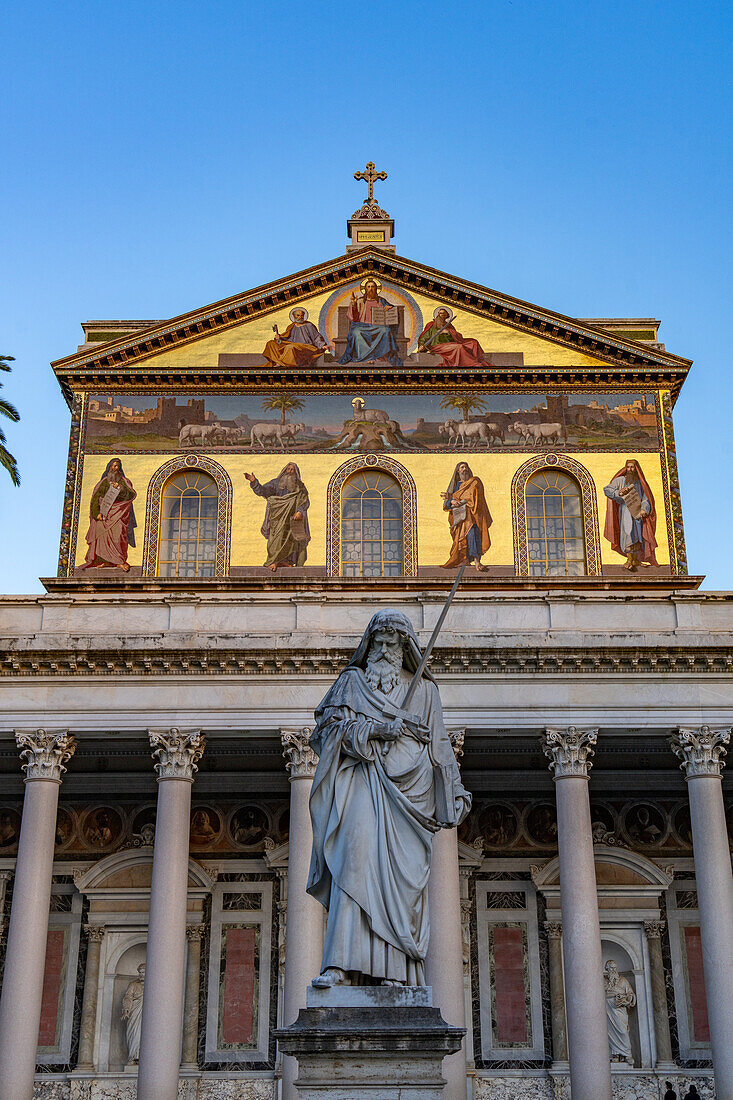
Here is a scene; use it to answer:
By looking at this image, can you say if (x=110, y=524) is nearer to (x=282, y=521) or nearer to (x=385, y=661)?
(x=282, y=521)

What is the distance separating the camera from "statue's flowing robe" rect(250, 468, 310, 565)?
1028 inches

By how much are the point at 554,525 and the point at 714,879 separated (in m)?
8.03

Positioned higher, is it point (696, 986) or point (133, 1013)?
point (696, 986)

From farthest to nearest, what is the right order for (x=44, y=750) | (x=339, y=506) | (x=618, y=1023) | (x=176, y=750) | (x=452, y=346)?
(x=452, y=346)
(x=339, y=506)
(x=618, y=1023)
(x=44, y=750)
(x=176, y=750)

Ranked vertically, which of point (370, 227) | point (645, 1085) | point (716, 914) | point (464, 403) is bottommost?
point (645, 1085)

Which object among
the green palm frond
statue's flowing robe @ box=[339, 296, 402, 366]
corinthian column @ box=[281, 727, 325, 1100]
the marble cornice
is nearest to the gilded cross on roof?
statue's flowing robe @ box=[339, 296, 402, 366]

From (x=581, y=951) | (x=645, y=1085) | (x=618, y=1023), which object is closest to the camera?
(x=581, y=951)

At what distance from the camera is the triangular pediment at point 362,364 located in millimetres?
27312

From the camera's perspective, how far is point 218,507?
2672cm

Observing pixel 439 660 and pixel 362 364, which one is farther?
pixel 362 364

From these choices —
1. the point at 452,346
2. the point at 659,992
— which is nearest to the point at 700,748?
the point at 659,992

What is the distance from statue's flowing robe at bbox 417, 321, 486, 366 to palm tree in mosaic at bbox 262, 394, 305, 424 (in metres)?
2.68

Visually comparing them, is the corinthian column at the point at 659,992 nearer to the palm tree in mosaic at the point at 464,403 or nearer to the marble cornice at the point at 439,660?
the marble cornice at the point at 439,660

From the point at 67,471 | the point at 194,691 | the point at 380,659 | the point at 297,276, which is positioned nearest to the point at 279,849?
the point at 194,691
